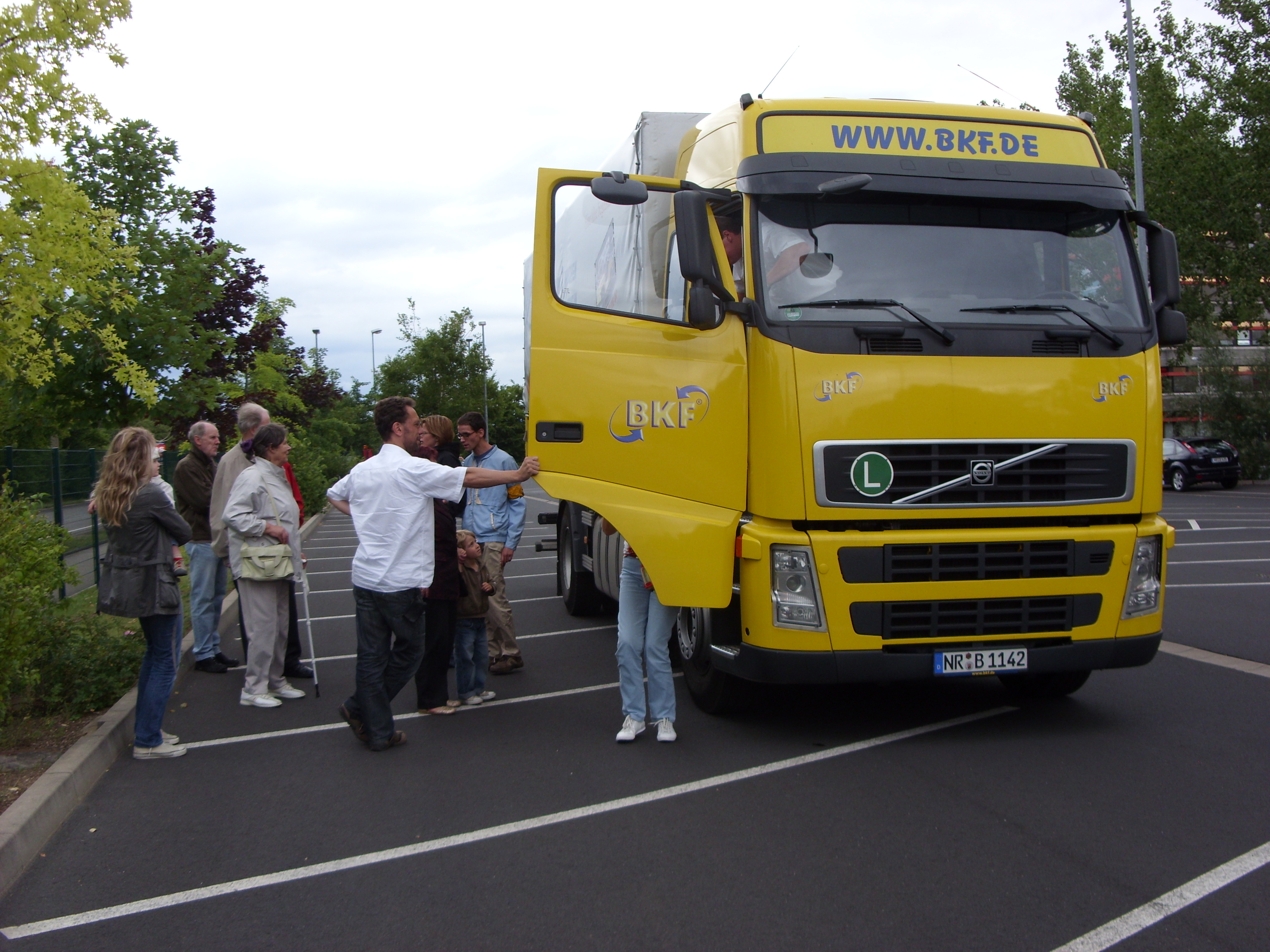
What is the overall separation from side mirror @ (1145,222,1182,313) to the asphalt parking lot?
7.77ft

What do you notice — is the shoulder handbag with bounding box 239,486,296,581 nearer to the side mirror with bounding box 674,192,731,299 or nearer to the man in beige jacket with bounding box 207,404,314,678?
the man in beige jacket with bounding box 207,404,314,678

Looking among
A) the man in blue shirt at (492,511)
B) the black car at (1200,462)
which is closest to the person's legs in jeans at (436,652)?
the man in blue shirt at (492,511)

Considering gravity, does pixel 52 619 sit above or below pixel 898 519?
below

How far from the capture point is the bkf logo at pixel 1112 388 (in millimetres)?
5504

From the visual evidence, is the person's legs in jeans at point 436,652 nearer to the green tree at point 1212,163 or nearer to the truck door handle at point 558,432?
the truck door handle at point 558,432

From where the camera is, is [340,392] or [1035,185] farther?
[340,392]

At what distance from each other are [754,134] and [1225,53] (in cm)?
3290

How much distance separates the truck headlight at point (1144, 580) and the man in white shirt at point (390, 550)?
10.6 ft

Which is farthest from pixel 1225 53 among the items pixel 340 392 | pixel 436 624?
pixel 436 624

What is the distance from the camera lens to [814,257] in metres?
5.50

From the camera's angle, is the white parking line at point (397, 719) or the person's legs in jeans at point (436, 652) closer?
the white parking line at point (397, 719)

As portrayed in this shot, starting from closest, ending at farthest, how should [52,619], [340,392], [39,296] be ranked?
[52,619] → [39,296] → [340,392]

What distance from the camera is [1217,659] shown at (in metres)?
7.66

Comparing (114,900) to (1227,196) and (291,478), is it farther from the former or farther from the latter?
(1227,196)
